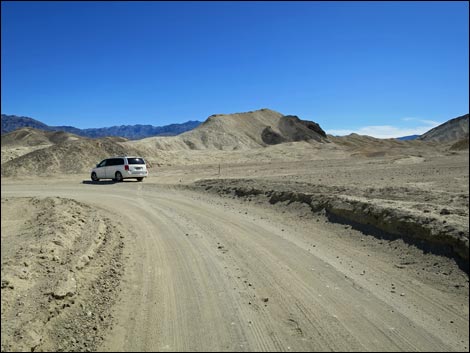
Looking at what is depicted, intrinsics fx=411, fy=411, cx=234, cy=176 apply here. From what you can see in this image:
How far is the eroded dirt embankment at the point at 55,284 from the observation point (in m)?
4.73

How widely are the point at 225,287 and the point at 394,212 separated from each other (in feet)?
16.5

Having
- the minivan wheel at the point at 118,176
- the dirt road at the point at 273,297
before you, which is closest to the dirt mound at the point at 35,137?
the minivan wheel at the point at 118,176

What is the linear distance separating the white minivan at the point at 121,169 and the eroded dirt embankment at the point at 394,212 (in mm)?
11735

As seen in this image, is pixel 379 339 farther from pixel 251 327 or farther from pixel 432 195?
pixel 432 195

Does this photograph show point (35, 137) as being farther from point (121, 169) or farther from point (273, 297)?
point (273, 297)

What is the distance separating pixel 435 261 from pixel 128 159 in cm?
2280

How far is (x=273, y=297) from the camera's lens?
19.8 feet

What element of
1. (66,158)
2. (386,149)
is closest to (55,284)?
(66,158)

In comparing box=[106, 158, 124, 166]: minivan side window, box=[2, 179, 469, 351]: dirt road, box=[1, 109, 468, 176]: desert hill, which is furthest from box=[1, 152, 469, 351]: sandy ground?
box=[106, 158, 124, 166]: minivan side window

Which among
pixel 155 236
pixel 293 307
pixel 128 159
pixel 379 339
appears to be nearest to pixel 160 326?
pixel 293 307

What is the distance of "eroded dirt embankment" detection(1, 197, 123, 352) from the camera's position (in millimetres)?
4730

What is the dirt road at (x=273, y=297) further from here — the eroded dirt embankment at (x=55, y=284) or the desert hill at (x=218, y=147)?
Answer: the desert hill at (x=218, y=147)

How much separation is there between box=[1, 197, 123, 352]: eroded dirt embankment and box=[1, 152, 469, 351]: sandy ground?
0.9 inches

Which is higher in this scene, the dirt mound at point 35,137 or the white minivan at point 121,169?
the dirt mound at point 35,137
